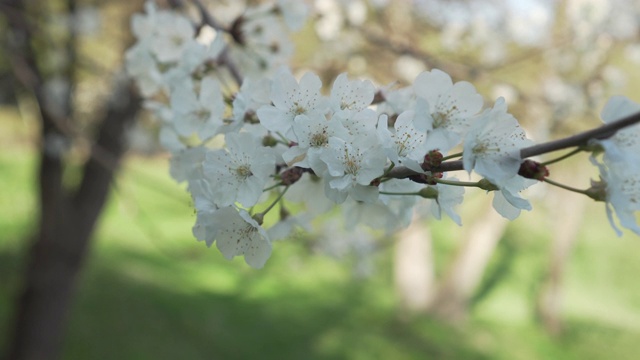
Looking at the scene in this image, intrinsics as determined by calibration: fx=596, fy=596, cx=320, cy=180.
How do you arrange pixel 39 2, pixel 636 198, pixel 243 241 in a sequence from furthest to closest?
1. pixel 39 2
2. pixel 243 241
3. pixel 636 198

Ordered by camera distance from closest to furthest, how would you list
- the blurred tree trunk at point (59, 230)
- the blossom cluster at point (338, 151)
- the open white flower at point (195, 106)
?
1. the blossom cluster at point (338, 151)
2. the open white flower at point (195, 106)
3. the blurred tree trunk at point (59, 230)

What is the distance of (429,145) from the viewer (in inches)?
27.1

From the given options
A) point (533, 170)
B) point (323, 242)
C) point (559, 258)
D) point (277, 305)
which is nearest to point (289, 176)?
point (533, 170)

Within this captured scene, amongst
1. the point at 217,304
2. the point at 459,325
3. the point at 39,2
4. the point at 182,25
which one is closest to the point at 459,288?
the point at 459,325

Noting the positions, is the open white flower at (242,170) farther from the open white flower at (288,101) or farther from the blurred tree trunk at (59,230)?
the blurred tree trunk at (59,230)

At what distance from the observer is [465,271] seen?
684 centimetres

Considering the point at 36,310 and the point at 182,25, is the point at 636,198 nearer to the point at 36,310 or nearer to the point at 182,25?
the point at 182,25

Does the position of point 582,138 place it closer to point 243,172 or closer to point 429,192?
point 429,192

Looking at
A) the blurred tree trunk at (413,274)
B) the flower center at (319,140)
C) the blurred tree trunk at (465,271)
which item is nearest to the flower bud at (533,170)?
the flower center at (319,140)

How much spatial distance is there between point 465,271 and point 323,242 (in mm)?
3420

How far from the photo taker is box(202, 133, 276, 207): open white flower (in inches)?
29.8

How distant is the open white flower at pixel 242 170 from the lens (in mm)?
757

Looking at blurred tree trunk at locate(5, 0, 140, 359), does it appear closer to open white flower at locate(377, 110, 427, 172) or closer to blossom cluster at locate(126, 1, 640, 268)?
blossom cluster at locate(126, 1, 640, 268)

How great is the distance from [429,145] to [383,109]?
22 centimetres
